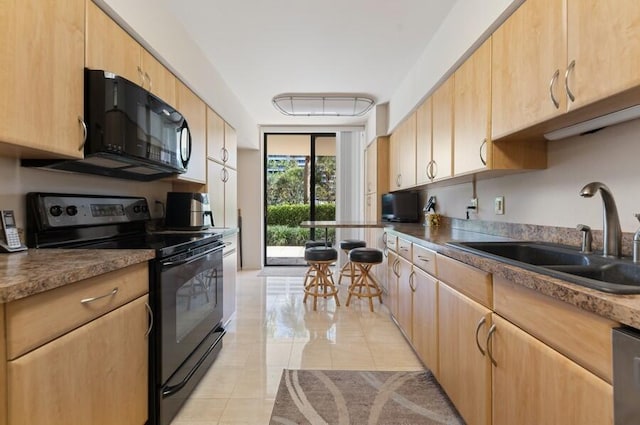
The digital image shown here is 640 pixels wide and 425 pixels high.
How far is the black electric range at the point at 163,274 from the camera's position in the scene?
4.91 ft

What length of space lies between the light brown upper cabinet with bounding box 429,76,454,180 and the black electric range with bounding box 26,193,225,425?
69.1 inches

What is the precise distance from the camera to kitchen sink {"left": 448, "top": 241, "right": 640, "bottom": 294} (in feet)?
2.79

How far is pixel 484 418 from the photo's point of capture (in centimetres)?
126

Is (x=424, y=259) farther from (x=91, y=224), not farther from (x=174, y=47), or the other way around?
(x=174, y=47)

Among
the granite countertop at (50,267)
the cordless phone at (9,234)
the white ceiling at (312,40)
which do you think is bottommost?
the granite countertop at (50,267)

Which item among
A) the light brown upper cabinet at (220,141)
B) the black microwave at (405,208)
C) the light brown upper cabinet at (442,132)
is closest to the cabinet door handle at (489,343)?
the light brown upper cabinet at (442,132)

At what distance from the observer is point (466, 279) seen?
145 centimetres

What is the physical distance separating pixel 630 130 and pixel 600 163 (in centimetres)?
18

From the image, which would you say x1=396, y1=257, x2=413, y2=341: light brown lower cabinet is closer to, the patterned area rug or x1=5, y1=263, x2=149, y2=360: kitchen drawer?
the patterned area rug

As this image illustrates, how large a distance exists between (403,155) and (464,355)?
2466 millimetres

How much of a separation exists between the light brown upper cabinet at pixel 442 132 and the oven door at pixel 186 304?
5.85ft

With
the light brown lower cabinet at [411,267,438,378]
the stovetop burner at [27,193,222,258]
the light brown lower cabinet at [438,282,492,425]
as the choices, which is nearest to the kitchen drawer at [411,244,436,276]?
the light brown lower cabinet at [411,267,438,378]

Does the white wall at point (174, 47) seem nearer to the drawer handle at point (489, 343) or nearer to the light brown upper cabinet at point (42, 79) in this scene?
the light brown upper cabinet at point (42, 79)

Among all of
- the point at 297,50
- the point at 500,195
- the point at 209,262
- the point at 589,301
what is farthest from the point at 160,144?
the point at 500,195
